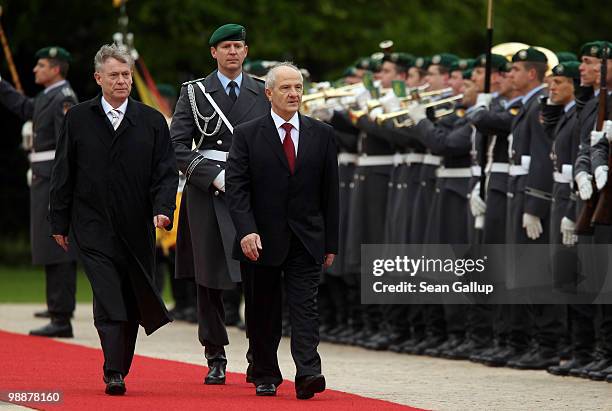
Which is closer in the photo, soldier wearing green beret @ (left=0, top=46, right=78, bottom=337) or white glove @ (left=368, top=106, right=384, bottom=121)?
white glove @ (left=368, top=106, right=384, bottom=121)

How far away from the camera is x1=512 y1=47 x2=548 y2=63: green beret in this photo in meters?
13.7

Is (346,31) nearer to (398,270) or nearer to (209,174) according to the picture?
(398,270)

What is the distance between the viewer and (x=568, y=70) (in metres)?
12.9

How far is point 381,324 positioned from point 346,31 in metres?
15.0

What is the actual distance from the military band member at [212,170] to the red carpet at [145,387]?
445mm

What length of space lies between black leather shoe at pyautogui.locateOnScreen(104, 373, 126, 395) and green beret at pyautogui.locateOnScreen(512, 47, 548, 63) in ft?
14.9

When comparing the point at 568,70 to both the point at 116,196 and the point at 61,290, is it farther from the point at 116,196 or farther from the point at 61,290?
the point at 61,290

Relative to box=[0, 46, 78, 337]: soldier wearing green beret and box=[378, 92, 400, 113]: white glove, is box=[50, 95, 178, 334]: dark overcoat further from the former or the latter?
box=[0, 46, 78, 337]: soldier wearing green beret

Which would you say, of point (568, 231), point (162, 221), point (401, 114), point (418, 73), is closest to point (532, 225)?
point (568, 231)

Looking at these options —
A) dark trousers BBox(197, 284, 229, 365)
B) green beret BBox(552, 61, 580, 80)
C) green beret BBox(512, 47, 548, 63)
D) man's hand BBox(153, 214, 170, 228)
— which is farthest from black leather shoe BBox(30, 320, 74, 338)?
man's hand BBox(153, 214, 170, 228)

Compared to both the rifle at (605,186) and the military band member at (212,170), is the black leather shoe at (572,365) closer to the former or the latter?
the rifle at (605,186)

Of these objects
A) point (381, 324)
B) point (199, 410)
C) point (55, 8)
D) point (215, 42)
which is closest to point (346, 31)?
point (55, 8)

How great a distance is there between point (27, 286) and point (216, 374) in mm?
13213

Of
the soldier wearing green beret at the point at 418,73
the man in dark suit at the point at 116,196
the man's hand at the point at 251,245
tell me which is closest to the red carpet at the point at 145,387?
the man in dark suit at the point at 116,196
